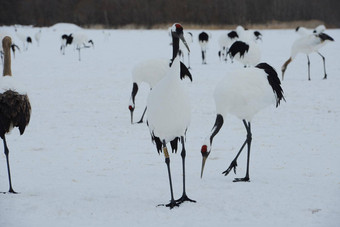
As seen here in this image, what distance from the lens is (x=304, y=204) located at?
3982mm

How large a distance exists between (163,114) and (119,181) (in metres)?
1.27

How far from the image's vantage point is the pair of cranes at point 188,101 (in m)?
3.90

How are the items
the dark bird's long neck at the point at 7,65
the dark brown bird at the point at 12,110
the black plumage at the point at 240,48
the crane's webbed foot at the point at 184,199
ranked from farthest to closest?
the black plumage at the point at 240,48
the dark bird's long neck at the point at 7,65
the dark brown bird at the point at 12,110
the crane's webbed foot at the point at 184,199

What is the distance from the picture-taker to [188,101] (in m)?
4.03

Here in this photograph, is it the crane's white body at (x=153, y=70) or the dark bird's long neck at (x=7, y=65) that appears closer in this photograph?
the dark bird's long neck at (x=7, y=65)

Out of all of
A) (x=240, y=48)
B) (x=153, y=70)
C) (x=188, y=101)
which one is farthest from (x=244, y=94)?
(x=240, y=48)

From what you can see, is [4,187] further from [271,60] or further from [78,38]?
[78,38]

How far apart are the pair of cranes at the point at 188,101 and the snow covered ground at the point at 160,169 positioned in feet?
1.10

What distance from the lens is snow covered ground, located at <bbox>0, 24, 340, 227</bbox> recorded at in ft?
12.6

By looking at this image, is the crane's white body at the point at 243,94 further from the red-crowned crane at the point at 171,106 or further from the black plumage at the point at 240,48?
the black plumage at the point at 240,48

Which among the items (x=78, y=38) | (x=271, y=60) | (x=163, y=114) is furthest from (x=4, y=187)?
(x=78, y=38)

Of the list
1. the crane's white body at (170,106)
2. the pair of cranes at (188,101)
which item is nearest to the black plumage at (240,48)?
the pair of cranes at (188,101)

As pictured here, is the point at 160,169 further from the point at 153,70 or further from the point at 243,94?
the point at 153,70

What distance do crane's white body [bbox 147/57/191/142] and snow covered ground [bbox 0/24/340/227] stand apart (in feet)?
2.50
